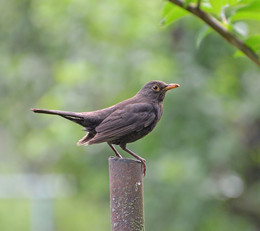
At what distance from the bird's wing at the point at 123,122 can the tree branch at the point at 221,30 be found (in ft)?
5.26

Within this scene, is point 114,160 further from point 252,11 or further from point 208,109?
point 208,109

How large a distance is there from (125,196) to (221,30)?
1019 millimetres

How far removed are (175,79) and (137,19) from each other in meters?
1.26

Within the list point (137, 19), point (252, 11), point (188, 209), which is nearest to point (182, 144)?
point (188, 209)

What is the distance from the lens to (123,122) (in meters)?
3.60

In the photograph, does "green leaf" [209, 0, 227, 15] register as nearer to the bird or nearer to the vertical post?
the vertical post

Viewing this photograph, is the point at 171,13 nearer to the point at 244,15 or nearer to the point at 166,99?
the point at 244,15

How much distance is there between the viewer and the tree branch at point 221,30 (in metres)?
1.90

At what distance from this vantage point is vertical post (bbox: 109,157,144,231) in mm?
2580

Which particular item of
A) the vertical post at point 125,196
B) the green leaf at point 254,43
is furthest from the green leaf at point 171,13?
the vertical post at point 125,196

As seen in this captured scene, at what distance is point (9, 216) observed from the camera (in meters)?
16.1

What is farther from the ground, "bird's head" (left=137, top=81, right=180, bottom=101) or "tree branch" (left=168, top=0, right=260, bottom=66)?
"bird's head" (left=137, top=81, right=180, bottom=101)

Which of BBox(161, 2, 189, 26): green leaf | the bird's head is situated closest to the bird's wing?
the bird's head

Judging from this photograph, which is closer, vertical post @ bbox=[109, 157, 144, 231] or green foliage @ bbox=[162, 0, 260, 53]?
green foliage @ bbox=[162, 0, 260, 53]
